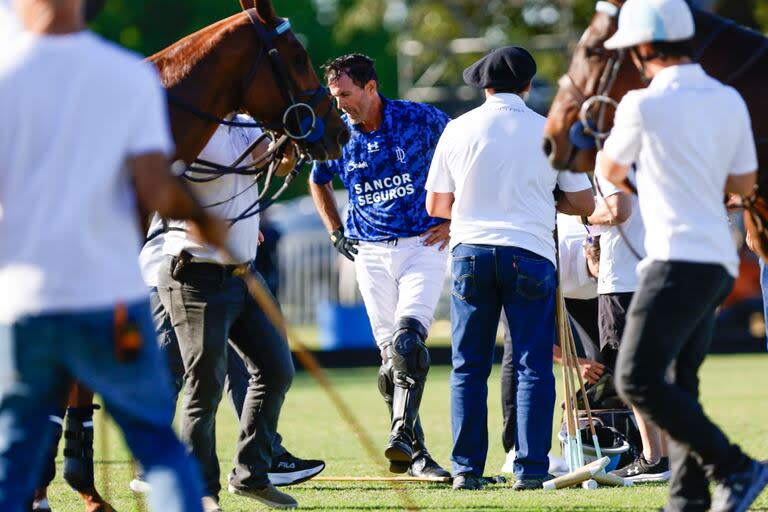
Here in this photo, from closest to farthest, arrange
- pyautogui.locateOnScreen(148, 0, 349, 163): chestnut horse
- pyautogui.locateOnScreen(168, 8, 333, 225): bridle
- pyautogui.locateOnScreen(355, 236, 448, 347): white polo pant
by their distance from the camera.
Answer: pyautogui.locateOnScreen(148, 0, 349, 163): chestnut horse < pyautogui.locateOnScreen(168, 8, 333, 225): bridle < pyautogui.locateOnScreen(355, 236, 448, 347): white polo pant

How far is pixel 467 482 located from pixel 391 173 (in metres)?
2.10

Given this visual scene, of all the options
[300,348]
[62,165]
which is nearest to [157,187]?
[62,165]

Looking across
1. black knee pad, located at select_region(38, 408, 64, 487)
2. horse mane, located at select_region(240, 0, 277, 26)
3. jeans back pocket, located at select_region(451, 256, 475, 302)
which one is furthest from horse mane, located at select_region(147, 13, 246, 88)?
jeans back pocket, located at select_region(451, 256, 475, 302)

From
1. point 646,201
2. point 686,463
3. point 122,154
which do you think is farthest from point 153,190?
point 686,463

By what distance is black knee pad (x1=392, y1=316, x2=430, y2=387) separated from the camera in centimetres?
823

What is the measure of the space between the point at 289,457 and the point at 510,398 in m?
1.55

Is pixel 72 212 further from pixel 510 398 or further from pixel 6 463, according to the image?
pixel 510 398

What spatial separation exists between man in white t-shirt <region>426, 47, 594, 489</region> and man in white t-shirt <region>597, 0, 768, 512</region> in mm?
1994

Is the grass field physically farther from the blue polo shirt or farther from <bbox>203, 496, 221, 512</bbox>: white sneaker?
the blue polo shirt

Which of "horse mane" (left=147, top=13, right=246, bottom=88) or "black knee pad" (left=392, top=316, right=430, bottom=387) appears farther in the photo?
"black knee pad" (left=392, top=316, right=430, bottom=387)

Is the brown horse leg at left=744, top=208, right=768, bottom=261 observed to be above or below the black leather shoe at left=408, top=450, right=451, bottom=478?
above

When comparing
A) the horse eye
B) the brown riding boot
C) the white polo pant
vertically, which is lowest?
the brown riding boot

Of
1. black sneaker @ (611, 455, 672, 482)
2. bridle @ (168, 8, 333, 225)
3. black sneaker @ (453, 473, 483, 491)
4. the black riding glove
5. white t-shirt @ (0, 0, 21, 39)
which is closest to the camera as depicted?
white t-shirt @ (0, 0, 21, 39)

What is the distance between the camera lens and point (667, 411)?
5414 millimetres
